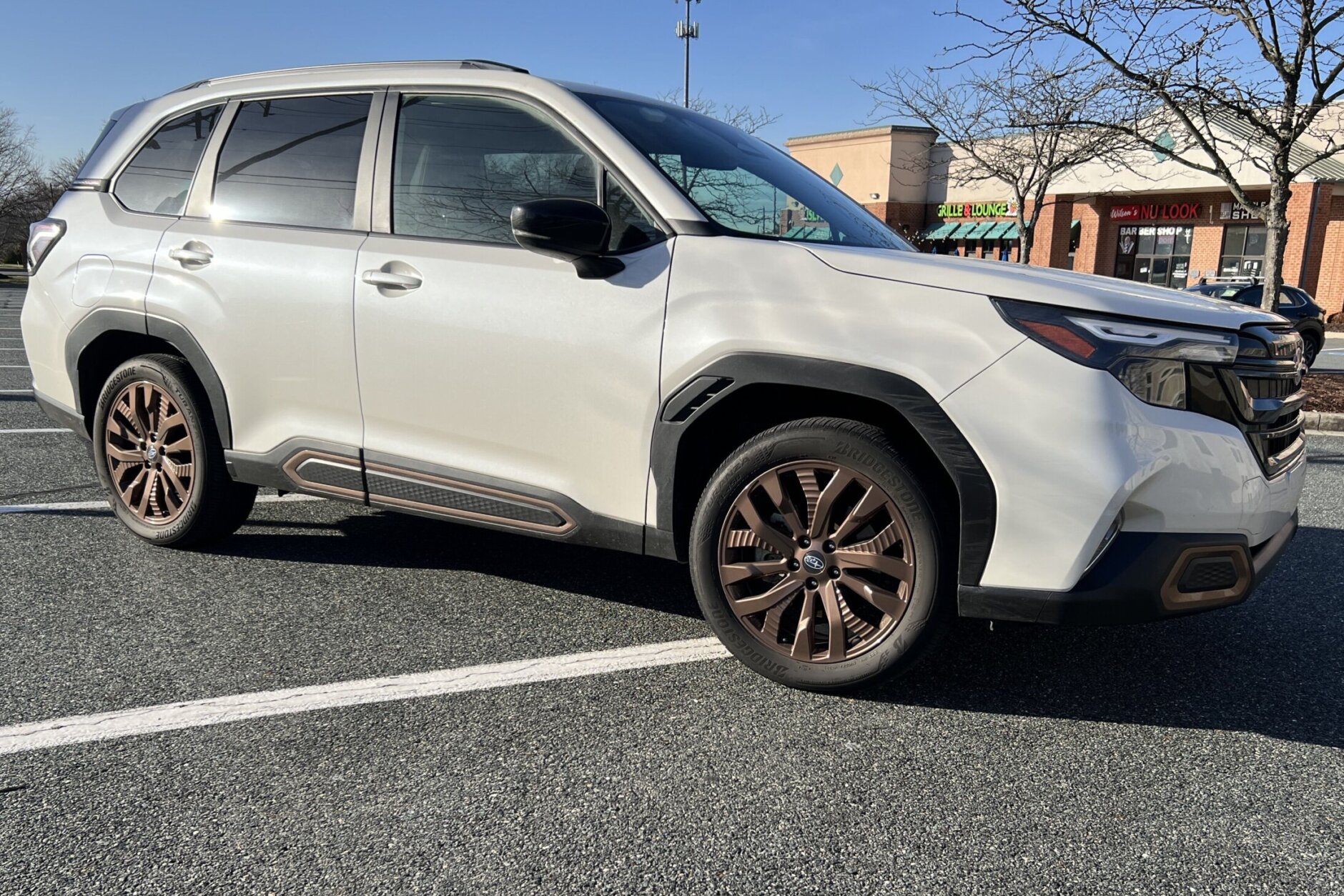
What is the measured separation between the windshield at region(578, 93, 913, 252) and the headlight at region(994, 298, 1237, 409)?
93cm

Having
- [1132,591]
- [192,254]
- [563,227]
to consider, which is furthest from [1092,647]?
[192,254]

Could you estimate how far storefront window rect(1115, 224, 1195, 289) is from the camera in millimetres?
34688

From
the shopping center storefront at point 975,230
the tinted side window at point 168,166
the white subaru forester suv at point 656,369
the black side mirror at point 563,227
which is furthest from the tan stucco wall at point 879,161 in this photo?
the black side mirror at point 563,227

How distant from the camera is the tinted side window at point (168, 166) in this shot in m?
4.10

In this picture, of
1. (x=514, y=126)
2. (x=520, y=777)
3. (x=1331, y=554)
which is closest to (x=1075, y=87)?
(x=1331, y=554)

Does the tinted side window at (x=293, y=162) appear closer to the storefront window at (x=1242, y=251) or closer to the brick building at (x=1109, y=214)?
the brick building at (x=1109, y=214)

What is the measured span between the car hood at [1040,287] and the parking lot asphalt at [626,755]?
1.17 m

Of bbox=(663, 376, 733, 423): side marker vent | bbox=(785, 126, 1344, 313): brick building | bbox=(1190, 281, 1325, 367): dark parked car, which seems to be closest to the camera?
bbox=(663, 376, 733, 423): side marker vent

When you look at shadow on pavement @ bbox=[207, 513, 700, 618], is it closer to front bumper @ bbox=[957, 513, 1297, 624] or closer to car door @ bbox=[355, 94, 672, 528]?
car door @ bbox=[355, 94, 672, 528]

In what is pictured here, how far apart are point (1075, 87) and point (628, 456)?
16.1m

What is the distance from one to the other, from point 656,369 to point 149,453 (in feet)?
8.21

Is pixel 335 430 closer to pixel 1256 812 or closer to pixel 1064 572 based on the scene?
pixel 1064 572

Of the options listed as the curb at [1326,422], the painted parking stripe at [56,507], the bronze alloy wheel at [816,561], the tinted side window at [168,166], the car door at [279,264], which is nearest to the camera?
the bronze alloy wheel at [816,561]

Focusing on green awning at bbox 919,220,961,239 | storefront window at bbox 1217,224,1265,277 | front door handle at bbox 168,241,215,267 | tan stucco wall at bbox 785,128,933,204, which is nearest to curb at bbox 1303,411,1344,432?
front door handle at bbox 168,241,215,267
